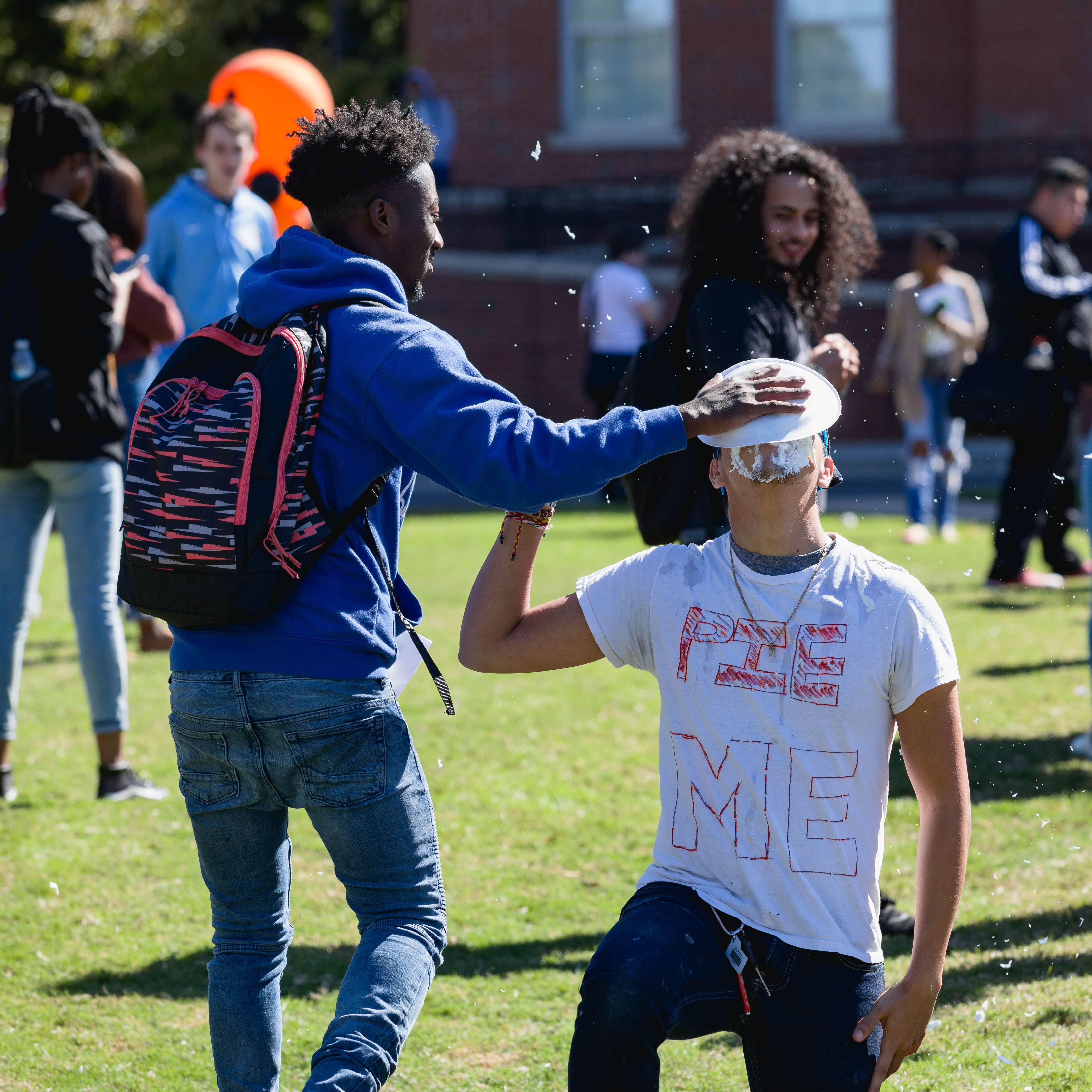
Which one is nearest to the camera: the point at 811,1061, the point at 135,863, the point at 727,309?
the point at 811,1061

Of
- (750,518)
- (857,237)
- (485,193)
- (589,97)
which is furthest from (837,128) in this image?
(750,518)

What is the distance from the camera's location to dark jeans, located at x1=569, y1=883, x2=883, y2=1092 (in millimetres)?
2408

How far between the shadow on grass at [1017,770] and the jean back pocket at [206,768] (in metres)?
2.96

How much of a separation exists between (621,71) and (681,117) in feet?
3.01

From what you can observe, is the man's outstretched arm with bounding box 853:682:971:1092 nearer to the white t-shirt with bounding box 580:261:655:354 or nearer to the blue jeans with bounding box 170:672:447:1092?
the blue jeans with bounding box 170:672:447:1092

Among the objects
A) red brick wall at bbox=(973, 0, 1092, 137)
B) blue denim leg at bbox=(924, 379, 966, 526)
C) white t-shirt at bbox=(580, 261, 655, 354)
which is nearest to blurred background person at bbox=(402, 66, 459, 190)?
white t-shirt at bbox=(580, 261, 655, 354)

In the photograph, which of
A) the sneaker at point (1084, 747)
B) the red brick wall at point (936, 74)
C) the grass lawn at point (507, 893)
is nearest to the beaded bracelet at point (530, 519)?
the grass lawn at point (507, 893)

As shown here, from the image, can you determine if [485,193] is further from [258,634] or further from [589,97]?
[258,634]

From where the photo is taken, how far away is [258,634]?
2.58 m

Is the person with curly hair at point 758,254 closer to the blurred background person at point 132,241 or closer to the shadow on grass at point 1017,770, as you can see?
the shadow on grass at point 1017,770

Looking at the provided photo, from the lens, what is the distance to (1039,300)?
26.8 ft

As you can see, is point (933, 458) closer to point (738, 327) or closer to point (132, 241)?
point (132, 241)

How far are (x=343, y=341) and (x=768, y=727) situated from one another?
0.97 m

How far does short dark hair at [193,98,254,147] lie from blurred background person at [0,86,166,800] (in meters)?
1.74
